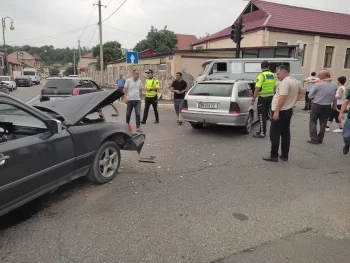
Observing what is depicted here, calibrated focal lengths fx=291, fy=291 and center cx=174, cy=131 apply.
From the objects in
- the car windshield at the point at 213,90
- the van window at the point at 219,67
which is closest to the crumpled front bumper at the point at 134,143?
the car windshield at the point at 213,90

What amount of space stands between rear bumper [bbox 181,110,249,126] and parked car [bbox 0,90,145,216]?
3099 millimetres

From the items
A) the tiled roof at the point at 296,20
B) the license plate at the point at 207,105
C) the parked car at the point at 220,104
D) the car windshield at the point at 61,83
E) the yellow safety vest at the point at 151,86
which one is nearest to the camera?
the parked car at the point at 220,104

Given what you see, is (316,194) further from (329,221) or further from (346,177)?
(346,177)

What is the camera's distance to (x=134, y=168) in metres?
5.08

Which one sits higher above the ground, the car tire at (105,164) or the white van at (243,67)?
the white van at (243,67)

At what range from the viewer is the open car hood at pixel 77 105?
12.8ft

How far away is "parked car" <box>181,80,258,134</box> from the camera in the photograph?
288 inches

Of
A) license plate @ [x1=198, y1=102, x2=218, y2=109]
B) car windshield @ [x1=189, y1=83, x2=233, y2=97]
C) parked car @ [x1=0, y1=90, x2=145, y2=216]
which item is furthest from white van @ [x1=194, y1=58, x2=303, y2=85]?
parked car @ [x1=0, y1=90, x2=145, y2=216]

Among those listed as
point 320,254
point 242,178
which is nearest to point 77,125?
point 242,178

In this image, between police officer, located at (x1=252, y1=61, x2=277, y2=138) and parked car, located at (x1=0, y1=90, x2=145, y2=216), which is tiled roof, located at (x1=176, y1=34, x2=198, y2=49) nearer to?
police officer, located at (x1=252, y1=61, x2=277, y2=138)

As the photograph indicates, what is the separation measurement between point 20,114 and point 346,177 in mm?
4973

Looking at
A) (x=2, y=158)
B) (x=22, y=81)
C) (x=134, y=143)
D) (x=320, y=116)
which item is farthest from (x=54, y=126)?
(x=22, y=81)

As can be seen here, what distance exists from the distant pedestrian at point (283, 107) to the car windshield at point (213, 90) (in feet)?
7.15

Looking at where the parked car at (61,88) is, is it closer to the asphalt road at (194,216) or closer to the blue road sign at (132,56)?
the blue road sign at (132,56)
